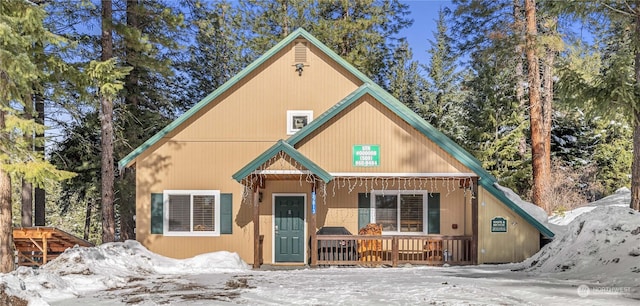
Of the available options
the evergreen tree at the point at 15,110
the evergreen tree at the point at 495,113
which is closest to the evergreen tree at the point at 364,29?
the evergreen tree at the point at 495,113

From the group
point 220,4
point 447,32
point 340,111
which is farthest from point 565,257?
point 220,4

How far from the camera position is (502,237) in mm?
13031

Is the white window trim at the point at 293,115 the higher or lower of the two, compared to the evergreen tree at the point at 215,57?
lower

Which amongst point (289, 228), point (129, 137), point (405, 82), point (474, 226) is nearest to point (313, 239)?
point (289, 228)

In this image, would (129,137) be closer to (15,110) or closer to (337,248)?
(15,110)

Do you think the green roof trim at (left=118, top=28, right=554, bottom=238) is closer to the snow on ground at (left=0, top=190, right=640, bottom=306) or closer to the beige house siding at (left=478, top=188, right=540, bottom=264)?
the beige house siding at (left=478, top=188, right=540, bottom=264)

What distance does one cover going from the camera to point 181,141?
13781 mm

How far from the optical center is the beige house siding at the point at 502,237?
42.5 ft

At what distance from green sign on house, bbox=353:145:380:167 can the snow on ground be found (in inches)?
111

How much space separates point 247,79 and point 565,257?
948 cm

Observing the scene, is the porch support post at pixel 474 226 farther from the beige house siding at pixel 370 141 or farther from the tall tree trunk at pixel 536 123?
the tall tree trunk at pixel 536 123

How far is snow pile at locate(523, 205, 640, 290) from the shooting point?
8.66 m

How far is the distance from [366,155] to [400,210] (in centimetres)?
211

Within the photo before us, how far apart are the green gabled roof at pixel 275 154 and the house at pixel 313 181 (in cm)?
26
